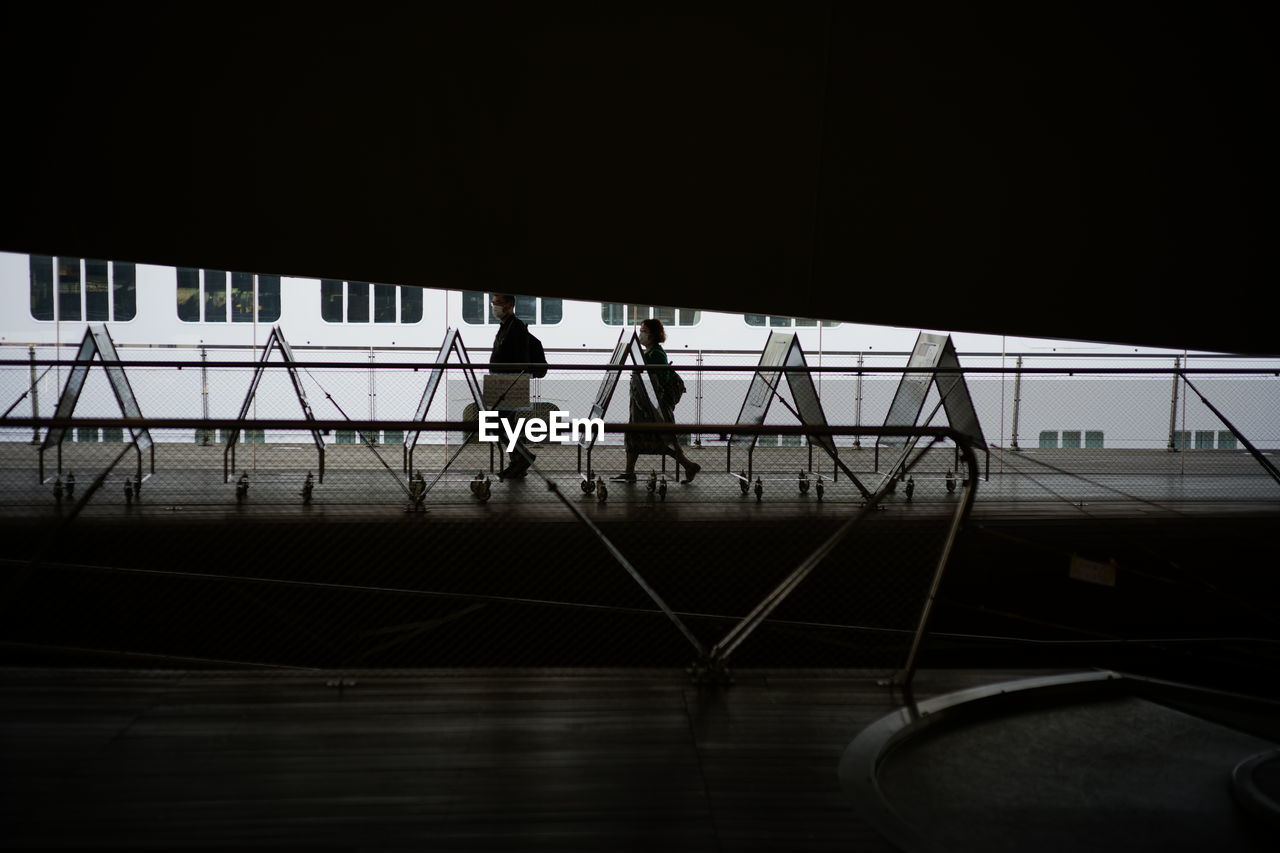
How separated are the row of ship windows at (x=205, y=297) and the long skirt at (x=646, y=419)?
4.17 m

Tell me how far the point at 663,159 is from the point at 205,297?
31.4 ft

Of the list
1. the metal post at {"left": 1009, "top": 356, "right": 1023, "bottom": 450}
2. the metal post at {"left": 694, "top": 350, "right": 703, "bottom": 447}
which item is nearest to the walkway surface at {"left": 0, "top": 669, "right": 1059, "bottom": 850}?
the metal post at {"left": 694, "top": 350, "right": 703, "bottom": 447}

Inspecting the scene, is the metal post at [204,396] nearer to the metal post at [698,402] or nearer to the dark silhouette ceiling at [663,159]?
the metal post at [698,402]

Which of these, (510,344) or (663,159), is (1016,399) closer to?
(510,344)

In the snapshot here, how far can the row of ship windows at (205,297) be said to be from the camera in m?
11.7

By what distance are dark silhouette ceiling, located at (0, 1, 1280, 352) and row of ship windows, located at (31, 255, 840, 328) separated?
26.2 feet

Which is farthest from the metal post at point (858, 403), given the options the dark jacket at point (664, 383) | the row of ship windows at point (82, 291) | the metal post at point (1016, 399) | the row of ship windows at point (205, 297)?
the row of ship windows at point (82, 291)

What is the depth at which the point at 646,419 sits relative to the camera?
7.95 meters

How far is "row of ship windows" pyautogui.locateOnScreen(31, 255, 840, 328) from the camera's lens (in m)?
11.7

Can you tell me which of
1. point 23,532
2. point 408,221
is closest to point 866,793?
point 408,221

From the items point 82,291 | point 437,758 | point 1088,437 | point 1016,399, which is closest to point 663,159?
point 437,758

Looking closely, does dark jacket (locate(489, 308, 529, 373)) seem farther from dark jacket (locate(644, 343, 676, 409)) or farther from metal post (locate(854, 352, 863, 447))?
metal post (locate(854, 352, 863, 447))

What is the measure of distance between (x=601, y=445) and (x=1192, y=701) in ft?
19.9

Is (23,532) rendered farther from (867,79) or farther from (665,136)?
(867,79)
